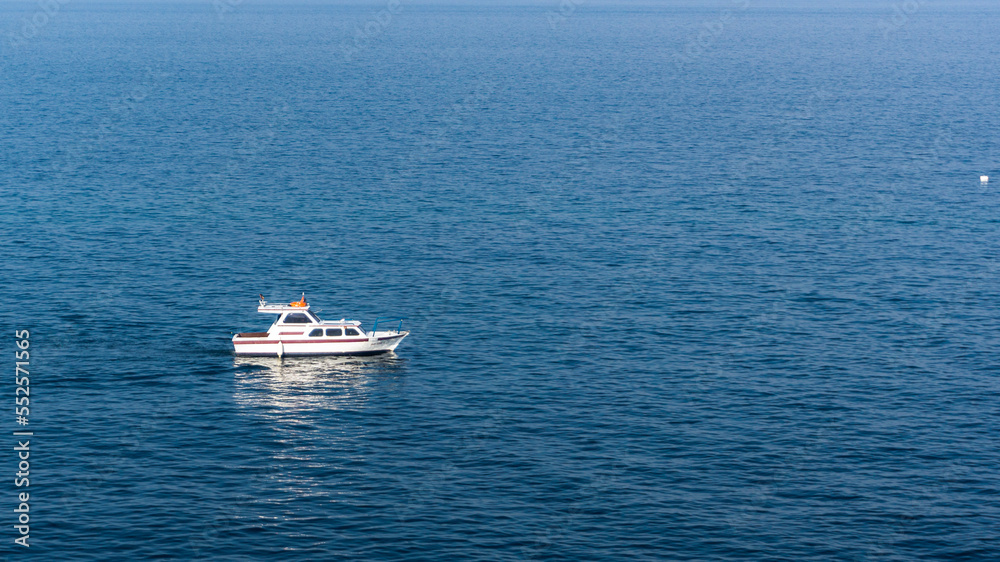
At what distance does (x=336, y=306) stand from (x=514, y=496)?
4013cm

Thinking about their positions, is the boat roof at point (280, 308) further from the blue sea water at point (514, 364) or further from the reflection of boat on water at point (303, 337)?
the blue sea water at point (514, 364)

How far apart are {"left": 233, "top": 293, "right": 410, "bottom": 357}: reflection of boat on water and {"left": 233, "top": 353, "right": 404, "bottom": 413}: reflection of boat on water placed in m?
0.73

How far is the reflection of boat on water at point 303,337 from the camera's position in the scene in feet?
292

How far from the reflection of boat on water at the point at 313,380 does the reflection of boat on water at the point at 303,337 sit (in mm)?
727

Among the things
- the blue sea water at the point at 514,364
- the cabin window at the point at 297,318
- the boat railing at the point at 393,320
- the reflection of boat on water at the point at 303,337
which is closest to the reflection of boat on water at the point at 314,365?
the blue sea water at the point at 514,364

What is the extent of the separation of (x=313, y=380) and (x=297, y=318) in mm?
6416

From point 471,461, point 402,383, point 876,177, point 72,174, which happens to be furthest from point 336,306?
point 876,177

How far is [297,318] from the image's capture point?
294 ft

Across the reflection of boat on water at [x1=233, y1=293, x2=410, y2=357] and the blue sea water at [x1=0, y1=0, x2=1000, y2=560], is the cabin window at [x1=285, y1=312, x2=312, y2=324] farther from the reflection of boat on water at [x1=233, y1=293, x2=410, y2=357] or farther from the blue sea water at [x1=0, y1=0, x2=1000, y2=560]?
the blue sea water at [x1=0, y1=0, x2=1000, y2=560]

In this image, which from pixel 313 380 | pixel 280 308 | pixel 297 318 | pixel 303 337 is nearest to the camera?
pixel 313 380

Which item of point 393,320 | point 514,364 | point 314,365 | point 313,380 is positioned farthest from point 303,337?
point 514,364

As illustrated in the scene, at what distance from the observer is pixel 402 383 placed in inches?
3346

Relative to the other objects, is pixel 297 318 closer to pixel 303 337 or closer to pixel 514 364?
pixel 303 337

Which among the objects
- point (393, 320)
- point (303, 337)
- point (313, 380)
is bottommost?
point (313, 380)
